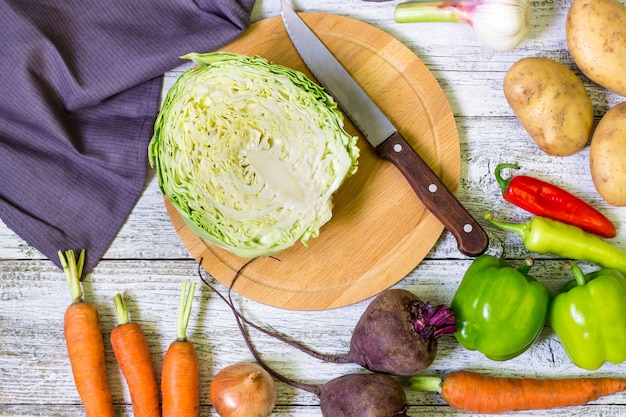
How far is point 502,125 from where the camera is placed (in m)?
1.77

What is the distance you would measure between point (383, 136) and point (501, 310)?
509mm

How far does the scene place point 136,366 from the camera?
164 centimetres

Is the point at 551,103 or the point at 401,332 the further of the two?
the point at 551,103

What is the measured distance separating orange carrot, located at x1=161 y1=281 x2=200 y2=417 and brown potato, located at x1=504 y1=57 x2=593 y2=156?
94 cm

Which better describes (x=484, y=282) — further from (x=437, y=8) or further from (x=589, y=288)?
(x=437, y=8)

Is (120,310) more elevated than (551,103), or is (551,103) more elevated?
(120,310)

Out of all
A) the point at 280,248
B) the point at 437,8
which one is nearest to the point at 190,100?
the point at 280,248

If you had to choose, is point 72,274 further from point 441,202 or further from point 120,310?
point 441,202

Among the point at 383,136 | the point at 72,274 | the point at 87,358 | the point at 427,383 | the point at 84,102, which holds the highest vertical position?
the point at 84,102

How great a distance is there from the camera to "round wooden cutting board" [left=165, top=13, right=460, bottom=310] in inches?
65.9

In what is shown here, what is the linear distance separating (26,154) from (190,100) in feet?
1.59

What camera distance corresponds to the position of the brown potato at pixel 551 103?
1.64 meters

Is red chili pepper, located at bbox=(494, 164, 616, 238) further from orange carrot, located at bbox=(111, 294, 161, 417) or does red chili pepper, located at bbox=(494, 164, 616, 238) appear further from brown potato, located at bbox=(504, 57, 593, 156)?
orange carrot, located at bbox=(111, 294, 161, 417)

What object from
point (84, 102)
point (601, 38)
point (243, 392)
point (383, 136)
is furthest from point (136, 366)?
point (601, 38)
